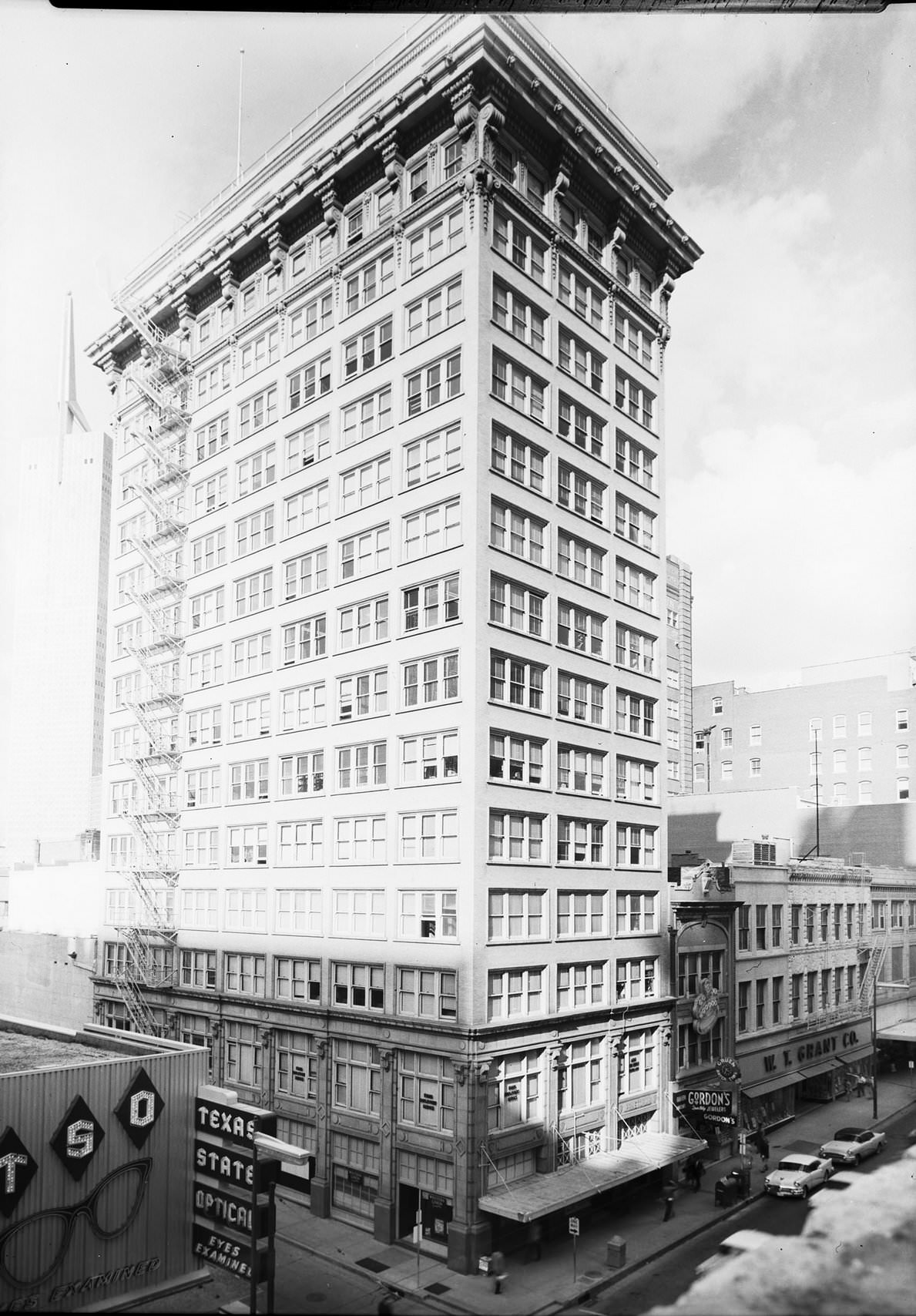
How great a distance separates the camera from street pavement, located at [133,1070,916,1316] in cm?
2677

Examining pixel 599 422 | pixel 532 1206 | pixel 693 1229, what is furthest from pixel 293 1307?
pixel 599 422

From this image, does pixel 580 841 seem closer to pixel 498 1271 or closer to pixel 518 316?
pixel 498 1271

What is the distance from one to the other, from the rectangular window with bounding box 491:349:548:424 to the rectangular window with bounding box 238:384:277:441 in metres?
11.8

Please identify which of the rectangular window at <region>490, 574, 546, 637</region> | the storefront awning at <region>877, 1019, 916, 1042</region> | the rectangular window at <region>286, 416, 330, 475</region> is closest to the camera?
the rectangular window at <region>490, 574, 546, 637</region>

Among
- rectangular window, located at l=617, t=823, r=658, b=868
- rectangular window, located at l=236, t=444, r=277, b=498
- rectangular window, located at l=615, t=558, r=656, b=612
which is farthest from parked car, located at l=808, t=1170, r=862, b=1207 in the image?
rectangular window, located at l=236, t=444, r=277, b=498

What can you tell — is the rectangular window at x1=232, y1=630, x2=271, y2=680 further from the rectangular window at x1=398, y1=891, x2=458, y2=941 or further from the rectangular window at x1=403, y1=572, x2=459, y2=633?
the rectangular window at x1=398, y1=891, x2=458, y2=941

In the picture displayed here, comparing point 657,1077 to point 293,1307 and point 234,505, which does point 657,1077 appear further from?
point 234,505

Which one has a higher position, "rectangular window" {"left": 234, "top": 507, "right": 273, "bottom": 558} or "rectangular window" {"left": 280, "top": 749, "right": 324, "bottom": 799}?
"rectangular window" {"left": 234, "top": 507, "right": 273, "bottom": 558}

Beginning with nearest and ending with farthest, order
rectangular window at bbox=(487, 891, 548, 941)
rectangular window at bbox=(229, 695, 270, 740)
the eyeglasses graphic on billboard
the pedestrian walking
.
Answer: the eyeglasses graphic on billboard < the pedestrian walking < rectangular window at bbox=(487, 891, 548, 941) < rectangular window at bbox=(229, 695, 270, 740)

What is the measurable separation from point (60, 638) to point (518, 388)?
73065 mm

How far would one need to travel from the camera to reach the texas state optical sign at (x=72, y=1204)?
926 inches

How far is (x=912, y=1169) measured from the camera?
24.1 m

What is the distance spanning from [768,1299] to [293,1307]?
15.3 metres

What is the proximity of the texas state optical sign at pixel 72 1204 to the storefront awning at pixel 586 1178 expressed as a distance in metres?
9.82
